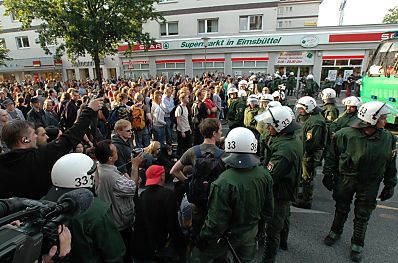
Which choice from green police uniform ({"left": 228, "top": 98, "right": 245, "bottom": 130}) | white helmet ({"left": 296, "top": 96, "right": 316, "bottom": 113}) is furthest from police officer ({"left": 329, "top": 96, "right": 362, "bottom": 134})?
green police uniform ({"left": 228, "top": 98, "right": 245, "bottom": 130})

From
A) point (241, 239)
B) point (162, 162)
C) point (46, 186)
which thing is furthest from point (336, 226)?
point (46, 186)

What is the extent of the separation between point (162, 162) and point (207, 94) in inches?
154

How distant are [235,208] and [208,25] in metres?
23.2

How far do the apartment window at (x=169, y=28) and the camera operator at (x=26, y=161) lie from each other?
78.6 feet

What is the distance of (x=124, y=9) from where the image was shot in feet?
46.9

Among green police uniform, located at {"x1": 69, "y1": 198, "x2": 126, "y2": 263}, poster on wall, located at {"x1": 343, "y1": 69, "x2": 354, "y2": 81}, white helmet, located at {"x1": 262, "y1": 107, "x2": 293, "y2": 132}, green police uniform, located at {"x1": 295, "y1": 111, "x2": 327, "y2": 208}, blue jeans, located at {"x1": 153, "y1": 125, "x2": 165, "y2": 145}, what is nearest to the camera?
green police uniform, located at {"x1": 69, "y1": 198, "x2": 126, "y2": 263}

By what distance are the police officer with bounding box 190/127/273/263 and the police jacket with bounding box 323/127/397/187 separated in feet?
5.14

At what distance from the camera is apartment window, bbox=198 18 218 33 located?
2245 cm

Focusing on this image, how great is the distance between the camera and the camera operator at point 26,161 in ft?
6.76

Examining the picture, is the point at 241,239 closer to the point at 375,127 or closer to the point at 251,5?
the point at 375,127

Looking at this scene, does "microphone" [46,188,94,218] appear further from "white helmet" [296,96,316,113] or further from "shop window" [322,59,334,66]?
"shop window" [322,59,334,66]

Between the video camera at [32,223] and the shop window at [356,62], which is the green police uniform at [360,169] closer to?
the video camera at [32,223]

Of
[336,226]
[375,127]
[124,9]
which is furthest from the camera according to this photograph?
[124,9]

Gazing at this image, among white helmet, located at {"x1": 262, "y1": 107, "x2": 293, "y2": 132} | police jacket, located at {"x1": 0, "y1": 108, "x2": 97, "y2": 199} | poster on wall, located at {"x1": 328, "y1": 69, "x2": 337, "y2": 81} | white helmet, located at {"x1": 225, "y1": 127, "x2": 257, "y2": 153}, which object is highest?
poster on wall, located at {"x1": 328, "y1": 69, "x2": 337, "y2": 81}
